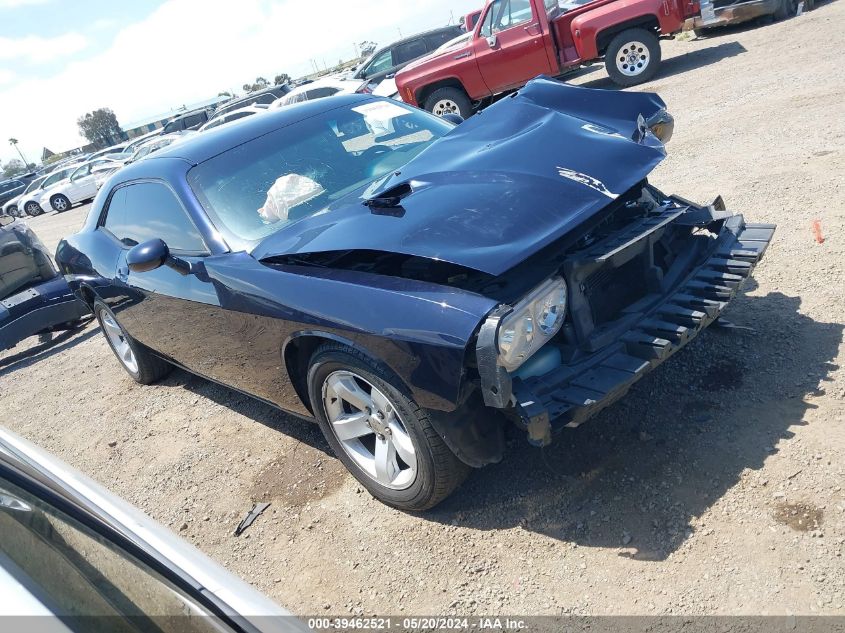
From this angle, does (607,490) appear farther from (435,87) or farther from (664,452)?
(435,87)

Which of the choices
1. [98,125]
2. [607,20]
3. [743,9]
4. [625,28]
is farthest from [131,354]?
[98,125]

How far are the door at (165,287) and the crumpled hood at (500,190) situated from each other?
1.95 feet

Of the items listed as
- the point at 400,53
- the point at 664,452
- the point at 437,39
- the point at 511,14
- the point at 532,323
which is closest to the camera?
the point at 532,323

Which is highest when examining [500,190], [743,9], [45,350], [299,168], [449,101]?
[299,168]

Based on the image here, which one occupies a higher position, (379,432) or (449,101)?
(379,432)

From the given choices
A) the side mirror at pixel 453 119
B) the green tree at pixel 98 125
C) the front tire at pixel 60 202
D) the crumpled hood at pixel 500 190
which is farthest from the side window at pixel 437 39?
the green tree at pixel 98 125

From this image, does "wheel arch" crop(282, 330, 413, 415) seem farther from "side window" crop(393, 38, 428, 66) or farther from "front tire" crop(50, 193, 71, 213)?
"front tire" crop(50, 193, 71, 213)

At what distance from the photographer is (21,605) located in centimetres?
126

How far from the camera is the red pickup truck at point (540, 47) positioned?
36.0 feet

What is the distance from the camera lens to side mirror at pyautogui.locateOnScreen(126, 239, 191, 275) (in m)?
3.40

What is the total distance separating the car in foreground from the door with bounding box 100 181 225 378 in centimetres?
173

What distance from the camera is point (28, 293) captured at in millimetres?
7000

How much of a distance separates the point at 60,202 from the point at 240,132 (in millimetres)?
25371

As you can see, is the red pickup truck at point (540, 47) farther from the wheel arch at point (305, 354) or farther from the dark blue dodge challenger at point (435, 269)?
the wheel arch at point (305, 354)
